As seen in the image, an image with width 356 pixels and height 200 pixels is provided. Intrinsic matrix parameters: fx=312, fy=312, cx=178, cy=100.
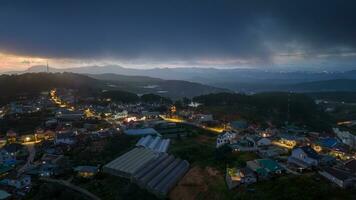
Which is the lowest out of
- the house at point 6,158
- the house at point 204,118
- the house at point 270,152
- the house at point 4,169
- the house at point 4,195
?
the house at point 4,169

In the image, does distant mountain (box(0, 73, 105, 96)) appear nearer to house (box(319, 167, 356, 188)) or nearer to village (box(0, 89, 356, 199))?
village (box(0, 89, 356, 199))

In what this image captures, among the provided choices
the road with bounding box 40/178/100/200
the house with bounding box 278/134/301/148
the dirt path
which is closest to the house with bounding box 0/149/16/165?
the road with bounding box 40/178/100/200

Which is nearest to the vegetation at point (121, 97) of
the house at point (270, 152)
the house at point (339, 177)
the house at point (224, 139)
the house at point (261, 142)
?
the house at point (224, 139)

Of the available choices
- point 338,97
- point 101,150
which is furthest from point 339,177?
point 338,97

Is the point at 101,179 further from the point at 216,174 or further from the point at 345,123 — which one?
the point at 345,123

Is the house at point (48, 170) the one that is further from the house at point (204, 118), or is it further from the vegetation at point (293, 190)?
the house at point (204, 118)

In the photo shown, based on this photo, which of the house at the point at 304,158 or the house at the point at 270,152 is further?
the house at the point at 270,152

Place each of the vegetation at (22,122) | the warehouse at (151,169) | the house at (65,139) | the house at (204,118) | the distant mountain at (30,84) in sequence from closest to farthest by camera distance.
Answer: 1. the warehouse at (151,169)
2. the house at (65,139)
3. the vegetation at (22,122)
4. the house at (204,118)
5. the distant mountain at (30,84)
